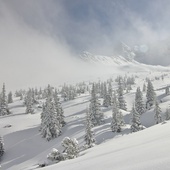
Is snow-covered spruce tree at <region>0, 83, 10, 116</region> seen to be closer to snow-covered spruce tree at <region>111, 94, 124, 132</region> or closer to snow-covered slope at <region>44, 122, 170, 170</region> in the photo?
snow-covered spruce tree at <region>111, 94, 124, 132</region>

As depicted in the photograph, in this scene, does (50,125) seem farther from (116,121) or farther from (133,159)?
(133,159)

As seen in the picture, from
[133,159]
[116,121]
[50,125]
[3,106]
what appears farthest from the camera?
[3,106]

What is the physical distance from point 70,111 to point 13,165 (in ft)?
201

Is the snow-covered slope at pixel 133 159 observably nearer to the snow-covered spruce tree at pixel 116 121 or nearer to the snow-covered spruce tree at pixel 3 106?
the snow-covered spruce tree at pixel 116 121

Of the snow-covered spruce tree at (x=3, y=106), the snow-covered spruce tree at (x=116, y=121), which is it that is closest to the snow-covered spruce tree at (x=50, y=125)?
the snow-covered spruce tree at (x=116, y=121)

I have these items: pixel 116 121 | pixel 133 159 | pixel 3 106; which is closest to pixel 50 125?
pixel 116 121

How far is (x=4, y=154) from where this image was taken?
217ft

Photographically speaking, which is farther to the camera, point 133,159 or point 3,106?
point 3,106

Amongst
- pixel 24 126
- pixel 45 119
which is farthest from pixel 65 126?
pixel 24 126

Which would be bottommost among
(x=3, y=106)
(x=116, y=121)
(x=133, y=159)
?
(x=116, y=121)

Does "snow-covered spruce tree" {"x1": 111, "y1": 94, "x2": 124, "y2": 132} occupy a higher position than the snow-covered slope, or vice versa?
the snow-covered slope

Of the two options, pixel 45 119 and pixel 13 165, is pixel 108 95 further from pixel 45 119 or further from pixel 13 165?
pixel 13 165

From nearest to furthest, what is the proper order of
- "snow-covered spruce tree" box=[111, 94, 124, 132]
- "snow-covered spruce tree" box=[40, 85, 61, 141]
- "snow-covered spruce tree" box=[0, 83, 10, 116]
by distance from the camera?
"snow-covered spruce tree" box=[111, 94, 124, 132] < "snow-covered spruce tree" box=[40, 85, 61, 141] < "snow-covered spruce tree" box=[0, 83, 10, 116]

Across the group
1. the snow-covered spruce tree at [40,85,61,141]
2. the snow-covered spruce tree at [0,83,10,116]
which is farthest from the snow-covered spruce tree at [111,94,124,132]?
the snow-covered spruce tree at [0,83,10,116]
